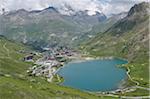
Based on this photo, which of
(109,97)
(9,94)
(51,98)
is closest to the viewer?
(9,94)

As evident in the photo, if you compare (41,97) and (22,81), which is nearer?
(41,97)

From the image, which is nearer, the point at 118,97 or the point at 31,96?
the point at 31,96

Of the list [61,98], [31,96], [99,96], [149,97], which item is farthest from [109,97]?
[31,96]

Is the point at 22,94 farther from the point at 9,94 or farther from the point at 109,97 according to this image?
the point at 109,97

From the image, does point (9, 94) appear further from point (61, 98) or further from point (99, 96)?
point (99, 96)

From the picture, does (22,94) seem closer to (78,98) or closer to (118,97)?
(78,98)

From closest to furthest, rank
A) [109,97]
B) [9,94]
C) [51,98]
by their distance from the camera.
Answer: [9,94] < [51,98] < [109,97]

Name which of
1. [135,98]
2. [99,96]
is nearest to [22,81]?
[99,96]

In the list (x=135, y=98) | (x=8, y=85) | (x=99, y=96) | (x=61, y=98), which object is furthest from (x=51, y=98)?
(x=135, y=98)
